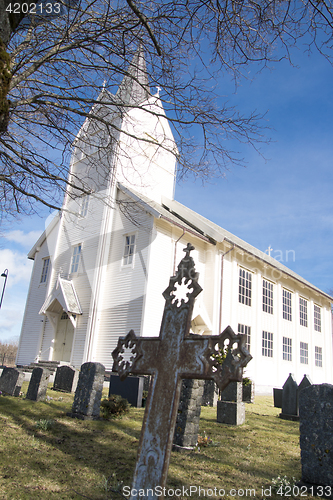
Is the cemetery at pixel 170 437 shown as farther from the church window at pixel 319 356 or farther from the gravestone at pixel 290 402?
the church window at pixel 319 356

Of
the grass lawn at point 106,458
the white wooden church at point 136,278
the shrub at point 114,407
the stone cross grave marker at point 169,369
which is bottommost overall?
the grass lawn at point 106,458

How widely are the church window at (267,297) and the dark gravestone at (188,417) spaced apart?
15317 millimetres

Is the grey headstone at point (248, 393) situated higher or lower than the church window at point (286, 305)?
lower

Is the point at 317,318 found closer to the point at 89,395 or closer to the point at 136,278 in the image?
the point at 136,278

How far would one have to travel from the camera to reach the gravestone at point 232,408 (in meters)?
8.59

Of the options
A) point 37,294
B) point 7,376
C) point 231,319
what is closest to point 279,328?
point 231,319

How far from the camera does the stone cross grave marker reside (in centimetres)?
291

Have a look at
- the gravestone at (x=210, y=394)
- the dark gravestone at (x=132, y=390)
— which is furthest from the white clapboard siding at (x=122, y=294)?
the dark gravestone at (x=132, y=390)

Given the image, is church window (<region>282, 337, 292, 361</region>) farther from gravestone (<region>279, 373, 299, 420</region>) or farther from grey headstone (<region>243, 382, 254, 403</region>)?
gravestone (<region>279, 373, 299, 420</region>)

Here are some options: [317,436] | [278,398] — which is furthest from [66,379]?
[317,436]

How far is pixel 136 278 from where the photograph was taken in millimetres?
15648

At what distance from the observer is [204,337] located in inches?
123

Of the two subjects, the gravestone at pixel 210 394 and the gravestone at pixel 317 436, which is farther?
the gravestone at pixel 210 394

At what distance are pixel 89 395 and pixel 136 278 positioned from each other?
809 cm
